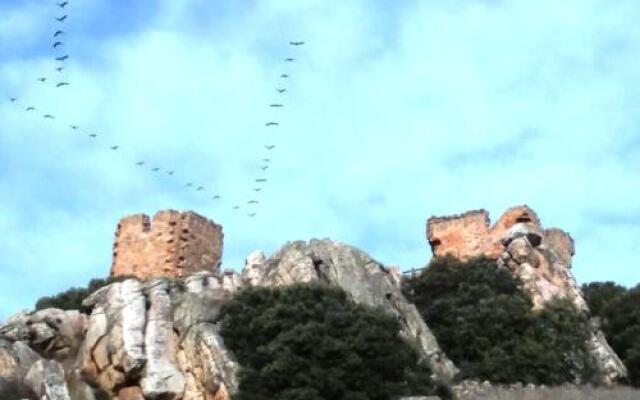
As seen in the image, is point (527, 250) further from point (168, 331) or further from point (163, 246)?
point (168, 331)

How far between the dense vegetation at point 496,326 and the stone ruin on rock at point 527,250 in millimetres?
1170

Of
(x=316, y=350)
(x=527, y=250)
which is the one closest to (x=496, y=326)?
(x=527, y=250)

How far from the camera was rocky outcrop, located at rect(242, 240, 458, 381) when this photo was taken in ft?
125

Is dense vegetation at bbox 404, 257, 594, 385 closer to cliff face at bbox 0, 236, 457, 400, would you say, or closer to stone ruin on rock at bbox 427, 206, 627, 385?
stone ruin on rock at bbox 427, 206, 627, 385

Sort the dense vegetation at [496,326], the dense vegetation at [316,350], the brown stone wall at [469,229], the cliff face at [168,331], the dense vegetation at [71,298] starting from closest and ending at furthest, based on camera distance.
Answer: the dense vegetation at [316,350] < the cliff face at [168,331] < the dense vegetation at [496,326] < the dense vegetation at [71,298] < the brown stone wall at [469,229]

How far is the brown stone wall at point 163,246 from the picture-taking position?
4550 centimetres

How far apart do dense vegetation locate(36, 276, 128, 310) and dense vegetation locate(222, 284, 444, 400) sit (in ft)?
30.1

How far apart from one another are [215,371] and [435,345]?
358 inches

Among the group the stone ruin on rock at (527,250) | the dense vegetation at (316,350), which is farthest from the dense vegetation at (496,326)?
the dense vegetation at (316,350)

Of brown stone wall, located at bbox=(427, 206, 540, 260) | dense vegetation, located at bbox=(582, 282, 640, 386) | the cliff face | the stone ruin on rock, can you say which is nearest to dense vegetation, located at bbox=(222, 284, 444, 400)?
the cliff face

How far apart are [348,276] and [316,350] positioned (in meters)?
7.47

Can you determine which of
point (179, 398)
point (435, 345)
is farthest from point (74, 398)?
point (435, 345)

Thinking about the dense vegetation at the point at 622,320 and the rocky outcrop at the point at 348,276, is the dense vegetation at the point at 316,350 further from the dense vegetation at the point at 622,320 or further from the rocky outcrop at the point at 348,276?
the dense vegetation at the point at 622,320

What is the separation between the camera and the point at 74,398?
1282 inches
